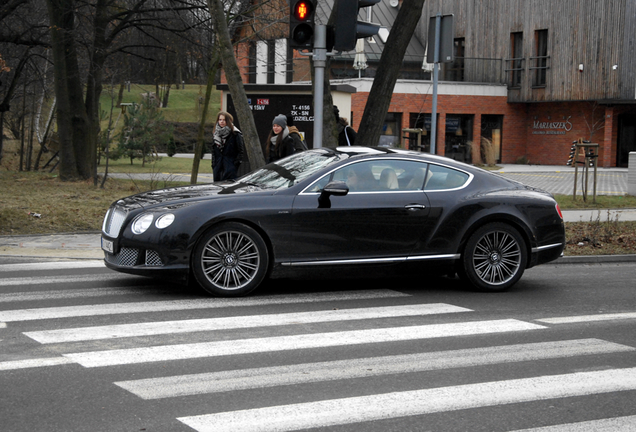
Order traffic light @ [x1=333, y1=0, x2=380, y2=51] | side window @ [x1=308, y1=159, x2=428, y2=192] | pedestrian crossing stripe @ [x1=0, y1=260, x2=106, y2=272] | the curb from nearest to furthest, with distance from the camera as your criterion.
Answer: side window @ [x1=308, y1=159, x2=428, y2=192]
pedestrian crossing stripe @ [x1=0, y1=260, x2=106, y2=272]
traffic light @ [x1=333, y1=0, x2=380, y2=51]
the curb

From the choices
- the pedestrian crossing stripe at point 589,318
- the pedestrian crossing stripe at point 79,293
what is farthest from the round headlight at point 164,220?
the pedestrian crossing stripe at point 589,318

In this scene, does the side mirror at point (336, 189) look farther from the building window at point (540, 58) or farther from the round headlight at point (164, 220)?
the building window at point (540, 58)

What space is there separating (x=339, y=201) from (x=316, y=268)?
740mm

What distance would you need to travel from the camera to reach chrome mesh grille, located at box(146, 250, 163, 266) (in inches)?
315

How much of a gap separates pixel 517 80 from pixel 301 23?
1334 inches

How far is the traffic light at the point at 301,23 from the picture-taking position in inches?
441

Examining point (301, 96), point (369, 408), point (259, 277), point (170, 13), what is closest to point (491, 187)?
point (259, 277)

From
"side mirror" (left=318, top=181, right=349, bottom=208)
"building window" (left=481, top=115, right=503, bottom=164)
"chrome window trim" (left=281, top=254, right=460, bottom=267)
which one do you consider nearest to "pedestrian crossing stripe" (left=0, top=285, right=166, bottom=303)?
"chrome window trim" (left=281, top=254, right=460, bottom=267)

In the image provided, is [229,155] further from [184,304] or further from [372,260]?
[184,304]

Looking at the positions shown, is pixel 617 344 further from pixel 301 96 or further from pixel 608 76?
pixel 608 76

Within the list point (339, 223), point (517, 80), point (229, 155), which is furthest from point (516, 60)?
point (339, 223)

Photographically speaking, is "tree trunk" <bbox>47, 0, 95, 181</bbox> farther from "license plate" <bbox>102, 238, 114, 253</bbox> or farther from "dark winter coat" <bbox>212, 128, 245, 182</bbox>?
"license plate" <bbox>102, 238, 114, 253</bbox>

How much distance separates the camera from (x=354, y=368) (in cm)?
586

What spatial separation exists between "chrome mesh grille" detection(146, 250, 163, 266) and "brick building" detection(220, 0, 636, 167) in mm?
29846
